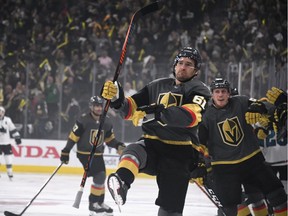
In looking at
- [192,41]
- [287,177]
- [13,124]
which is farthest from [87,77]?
[287,177]

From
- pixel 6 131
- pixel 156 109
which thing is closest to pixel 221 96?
pixel 156 109

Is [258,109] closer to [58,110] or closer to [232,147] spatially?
[232,147]

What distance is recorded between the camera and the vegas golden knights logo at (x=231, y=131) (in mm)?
4883

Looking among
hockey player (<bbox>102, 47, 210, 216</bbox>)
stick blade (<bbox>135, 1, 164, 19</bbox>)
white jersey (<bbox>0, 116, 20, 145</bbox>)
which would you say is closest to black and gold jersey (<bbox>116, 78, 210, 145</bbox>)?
hockey player (<bbox>102, 47, 210, 216</bbox>)

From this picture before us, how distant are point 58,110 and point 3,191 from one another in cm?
287

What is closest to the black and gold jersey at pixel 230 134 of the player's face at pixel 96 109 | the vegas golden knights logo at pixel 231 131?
the vegas golden knights logo at pixel 231 131

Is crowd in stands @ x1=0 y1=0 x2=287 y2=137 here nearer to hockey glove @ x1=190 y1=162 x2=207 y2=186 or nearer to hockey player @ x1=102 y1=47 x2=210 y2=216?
hockey glove @ x1=190 y1=162 x2=207 y2=186

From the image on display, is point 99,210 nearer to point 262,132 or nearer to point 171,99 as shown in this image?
point 262,132

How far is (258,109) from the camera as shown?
4.72 m

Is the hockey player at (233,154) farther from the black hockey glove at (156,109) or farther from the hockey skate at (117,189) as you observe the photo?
the hockey skate at (117,189)

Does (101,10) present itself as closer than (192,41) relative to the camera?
No

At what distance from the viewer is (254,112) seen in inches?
186

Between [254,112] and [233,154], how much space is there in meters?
0.38

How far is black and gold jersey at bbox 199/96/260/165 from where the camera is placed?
4.88 meters
